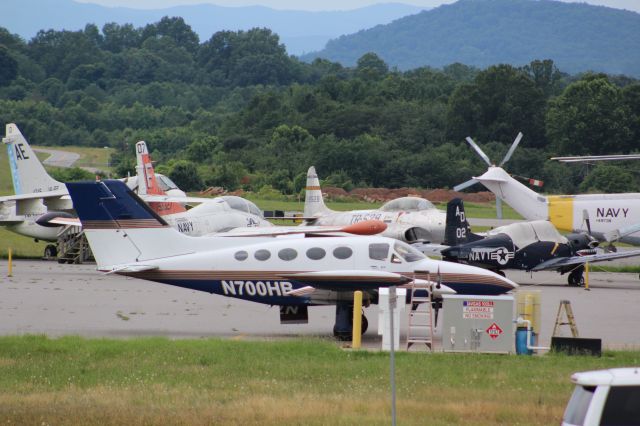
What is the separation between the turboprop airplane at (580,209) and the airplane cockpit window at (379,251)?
14.2 m

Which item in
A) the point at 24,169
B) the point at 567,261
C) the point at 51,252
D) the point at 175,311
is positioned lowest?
the point at 51,252

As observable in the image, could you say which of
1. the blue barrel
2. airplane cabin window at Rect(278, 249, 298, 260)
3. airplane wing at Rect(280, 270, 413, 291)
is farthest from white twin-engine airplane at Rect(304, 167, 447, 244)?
the blue barrel

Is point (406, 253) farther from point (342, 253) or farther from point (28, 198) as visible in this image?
point (28, 198)

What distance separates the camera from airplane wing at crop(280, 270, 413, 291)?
736 inches

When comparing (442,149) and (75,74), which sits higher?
(75,74)

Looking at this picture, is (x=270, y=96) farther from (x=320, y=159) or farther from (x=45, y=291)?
(x=45, y=291)

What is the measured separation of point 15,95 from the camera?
140625 mm

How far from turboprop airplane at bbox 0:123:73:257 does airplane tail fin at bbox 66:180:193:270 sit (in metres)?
15.9

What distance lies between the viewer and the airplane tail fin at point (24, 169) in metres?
36.7

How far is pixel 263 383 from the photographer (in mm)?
14562

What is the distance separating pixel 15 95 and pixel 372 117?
216 feet

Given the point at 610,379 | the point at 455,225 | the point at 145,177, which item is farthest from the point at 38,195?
the point at 610,379

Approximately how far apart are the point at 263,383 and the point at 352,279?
4522 mm

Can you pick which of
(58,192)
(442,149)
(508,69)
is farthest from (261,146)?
(58,192)
